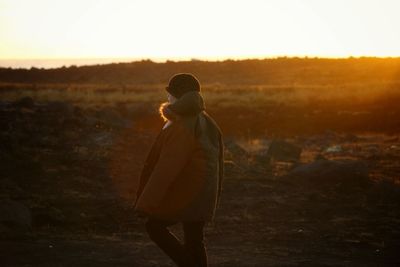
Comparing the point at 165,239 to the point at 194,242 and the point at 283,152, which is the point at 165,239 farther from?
the point at 283,152

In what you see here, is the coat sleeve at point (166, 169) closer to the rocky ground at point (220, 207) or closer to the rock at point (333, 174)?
the rocky ground at point (220, 207)

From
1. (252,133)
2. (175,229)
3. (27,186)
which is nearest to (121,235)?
(175,229)

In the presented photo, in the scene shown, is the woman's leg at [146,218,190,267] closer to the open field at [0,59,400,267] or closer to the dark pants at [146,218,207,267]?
the dark pants at [146,218,207,267]

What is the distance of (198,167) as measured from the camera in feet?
16.9

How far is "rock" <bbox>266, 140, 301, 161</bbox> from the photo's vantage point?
59.2 ft

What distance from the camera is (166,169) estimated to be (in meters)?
5.02

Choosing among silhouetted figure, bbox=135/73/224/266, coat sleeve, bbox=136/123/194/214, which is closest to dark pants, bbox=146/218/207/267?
silhouetted figure, bbox=135/73/224/266

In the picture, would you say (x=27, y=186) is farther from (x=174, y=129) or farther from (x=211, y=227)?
(x=174, y=129)

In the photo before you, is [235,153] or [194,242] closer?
[194,242]

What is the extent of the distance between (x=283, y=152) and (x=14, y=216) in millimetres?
10120

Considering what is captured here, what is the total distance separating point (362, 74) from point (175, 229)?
2494 inches

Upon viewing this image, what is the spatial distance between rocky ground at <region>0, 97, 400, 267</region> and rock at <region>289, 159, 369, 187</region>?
0.07 ft

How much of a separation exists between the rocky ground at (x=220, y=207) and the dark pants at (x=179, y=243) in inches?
92.2

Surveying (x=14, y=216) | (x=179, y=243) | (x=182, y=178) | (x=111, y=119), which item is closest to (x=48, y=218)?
(x=14, y=216)
